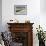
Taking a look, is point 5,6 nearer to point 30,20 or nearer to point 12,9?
point 12,9

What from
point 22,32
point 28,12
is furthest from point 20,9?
point 22,32

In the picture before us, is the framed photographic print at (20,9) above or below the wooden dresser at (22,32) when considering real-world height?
above

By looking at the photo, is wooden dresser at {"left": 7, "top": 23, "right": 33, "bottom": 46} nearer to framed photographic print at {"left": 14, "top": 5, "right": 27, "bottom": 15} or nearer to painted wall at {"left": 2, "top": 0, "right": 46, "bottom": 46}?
painted wall at {"left": 2, "top": 0, "right": 46, "bottom": 46}

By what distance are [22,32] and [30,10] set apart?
95 cm

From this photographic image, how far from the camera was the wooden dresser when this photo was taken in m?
5.58

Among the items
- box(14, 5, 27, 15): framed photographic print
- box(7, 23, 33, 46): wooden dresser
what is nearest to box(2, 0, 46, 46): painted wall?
box(14, 5, 27, 15): framed photographic print

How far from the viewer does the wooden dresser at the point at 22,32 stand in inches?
220

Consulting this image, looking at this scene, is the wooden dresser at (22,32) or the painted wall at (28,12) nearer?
the wooden dresser at (22,32)

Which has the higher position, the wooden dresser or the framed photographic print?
the framed photographic print

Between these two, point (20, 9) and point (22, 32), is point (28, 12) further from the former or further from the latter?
point (22, 32)

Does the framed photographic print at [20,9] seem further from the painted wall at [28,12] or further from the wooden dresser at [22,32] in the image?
the wooden dresser at [22,32]

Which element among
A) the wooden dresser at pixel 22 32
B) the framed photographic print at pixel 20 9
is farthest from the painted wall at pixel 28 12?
the wooden dresser at pixel 22 32

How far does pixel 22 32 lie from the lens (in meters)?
5.66

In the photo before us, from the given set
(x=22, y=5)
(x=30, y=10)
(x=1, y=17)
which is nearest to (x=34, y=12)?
(x=30, y=10)
